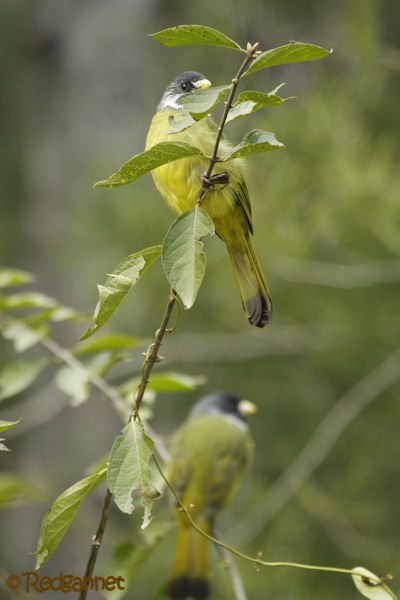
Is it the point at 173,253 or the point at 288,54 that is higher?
the point at 288,54

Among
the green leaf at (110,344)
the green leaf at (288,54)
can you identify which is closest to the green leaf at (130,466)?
the green leaf at (288,54)

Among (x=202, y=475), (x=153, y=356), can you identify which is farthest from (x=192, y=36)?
(x=202, y=475)

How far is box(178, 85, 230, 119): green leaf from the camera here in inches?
Answer: 35.7

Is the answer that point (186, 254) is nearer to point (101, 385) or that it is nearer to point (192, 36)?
point (192, 36)

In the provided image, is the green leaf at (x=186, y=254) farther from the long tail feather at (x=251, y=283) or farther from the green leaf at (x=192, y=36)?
the long tail feather at (x=251, y=283)

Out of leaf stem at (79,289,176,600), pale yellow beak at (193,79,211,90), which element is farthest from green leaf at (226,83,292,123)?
pale yellow beak at (193,79,211,90)

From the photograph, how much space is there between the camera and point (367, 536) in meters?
3.74

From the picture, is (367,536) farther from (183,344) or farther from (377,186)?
(377,186)

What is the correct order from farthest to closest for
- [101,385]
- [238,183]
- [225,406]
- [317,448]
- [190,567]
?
[317,448]
[225,406]
[190,567]
[101,385]
[238,183]

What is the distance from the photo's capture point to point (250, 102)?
3.10 feet

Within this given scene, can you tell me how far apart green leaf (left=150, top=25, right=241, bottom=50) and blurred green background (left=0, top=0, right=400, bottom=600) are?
2.12m

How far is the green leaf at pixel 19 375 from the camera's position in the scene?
1699 millimetres

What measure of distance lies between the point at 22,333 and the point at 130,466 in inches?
34.6

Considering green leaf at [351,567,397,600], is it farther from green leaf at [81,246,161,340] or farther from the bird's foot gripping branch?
green leaf at [81,246,161,340]
